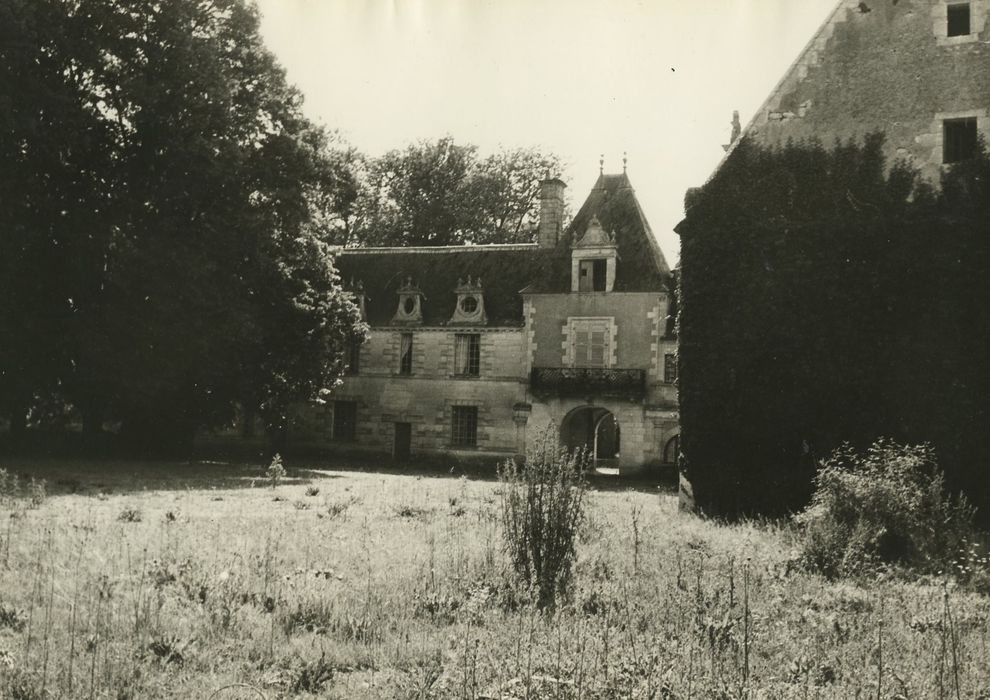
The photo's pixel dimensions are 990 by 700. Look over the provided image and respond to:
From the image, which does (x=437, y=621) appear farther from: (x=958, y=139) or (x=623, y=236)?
(x=623, y=236)

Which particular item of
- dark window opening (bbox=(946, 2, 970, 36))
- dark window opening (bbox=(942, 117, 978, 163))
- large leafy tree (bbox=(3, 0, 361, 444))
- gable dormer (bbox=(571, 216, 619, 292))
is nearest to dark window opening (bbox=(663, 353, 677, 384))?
gable dormer (bbox=(571, 216, 619, 292))

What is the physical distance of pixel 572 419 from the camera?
101 feet

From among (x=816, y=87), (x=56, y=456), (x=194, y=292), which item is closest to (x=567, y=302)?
(x=194, y=292)

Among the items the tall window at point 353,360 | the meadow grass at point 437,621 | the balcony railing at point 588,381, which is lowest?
the meadow grass at point 437,621

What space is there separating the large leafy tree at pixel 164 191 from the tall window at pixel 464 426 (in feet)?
27.1

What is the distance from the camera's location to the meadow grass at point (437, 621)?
5160 millimetres

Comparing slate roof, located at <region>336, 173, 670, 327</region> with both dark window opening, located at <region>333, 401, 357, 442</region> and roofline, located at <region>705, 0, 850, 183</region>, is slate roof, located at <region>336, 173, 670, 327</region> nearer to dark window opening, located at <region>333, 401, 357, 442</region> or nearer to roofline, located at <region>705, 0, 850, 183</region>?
dark window opening, located at <region>333, 401, 357, 442</region>

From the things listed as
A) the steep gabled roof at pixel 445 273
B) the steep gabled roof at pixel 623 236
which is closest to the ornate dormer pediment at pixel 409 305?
the steep gabled roof at pixel 445 273

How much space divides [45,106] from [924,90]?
19.0 meters

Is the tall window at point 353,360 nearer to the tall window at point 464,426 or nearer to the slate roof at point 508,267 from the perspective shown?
the slate roof at point 508,267

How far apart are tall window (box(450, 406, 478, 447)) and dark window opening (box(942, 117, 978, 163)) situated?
18.8 metres

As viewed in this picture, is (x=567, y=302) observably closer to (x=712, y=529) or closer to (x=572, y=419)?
(x=572, y=419)

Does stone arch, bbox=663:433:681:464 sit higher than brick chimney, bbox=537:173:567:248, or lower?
lower

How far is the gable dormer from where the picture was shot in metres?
28.7
